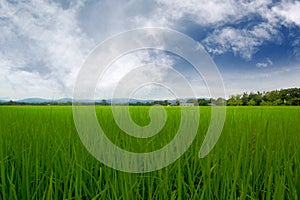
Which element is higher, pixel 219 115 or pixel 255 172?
pixel 219 115

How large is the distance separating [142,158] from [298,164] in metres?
0.58

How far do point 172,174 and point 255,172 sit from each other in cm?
32

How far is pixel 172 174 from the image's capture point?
105 centimetres

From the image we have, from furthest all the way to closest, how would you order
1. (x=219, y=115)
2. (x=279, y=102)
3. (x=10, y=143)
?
1. (x=279, y=102)
2. (x=219, y=115)
3. (x=10, y=143)

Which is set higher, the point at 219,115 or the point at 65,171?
the point at 219,115

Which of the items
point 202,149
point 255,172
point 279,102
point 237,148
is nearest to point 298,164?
point 255,172

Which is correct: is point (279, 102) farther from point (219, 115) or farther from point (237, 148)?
point (237, 148)

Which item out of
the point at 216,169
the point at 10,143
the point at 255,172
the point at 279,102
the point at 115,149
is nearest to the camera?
the point at 216,169

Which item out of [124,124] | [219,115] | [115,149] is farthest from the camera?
[219,115]

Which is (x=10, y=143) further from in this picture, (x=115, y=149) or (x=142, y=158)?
(x=142, y=158)

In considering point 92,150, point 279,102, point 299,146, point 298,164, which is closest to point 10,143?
point 92,150

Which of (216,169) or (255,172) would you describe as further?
(255,172)

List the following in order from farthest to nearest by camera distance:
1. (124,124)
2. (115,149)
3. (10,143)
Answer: (124,124), (10,143), (115,149)

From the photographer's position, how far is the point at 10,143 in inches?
54.9
